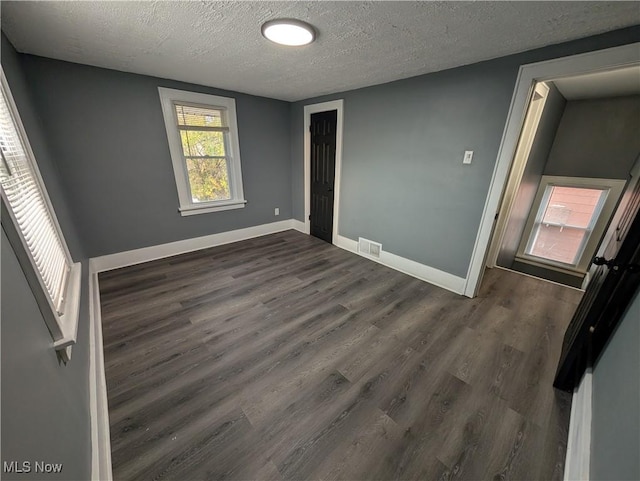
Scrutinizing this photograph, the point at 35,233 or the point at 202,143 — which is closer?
the point at 35,233

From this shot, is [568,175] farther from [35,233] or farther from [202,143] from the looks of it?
[35,233]

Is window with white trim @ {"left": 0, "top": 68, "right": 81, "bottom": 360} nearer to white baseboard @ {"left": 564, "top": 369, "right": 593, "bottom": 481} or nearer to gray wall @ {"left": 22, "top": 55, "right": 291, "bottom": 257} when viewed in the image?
A: gray wall @ {"left": 22, "top": 55, "right": 291, "bottom": 257}

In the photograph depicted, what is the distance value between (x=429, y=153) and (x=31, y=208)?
319 centimetres

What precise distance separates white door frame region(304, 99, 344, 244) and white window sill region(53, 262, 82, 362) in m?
3.05

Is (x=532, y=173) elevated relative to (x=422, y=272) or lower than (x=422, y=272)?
elevated

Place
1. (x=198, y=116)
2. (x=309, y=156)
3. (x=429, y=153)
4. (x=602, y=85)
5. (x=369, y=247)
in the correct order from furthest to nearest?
(x=309, y=156)
(x=369, y=247)
(x=198, y=116)
(x=602, y=85)
(x=429, y=153)

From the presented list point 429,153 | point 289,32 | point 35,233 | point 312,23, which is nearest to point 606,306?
point 429,153

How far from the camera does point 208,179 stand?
11.8 feet

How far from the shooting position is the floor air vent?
3.45 meters

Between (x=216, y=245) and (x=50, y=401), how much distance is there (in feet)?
10.4

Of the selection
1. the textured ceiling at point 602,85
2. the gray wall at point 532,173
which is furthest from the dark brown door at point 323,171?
the textured ceiling at point 602,85

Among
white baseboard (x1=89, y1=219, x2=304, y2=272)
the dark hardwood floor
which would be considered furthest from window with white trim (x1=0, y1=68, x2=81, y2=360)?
white baseboard (x1=89, y1=219, x2=304, y2=272)

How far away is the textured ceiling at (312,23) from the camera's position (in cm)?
140

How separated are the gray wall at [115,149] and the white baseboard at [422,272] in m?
2.59
